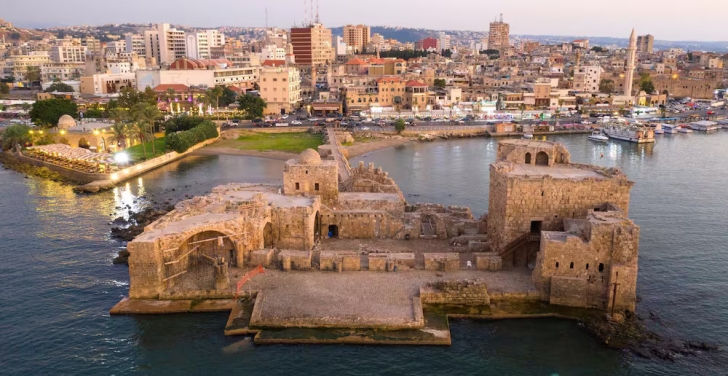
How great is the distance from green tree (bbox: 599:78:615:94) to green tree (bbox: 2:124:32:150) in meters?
103

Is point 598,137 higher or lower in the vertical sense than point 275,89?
lower

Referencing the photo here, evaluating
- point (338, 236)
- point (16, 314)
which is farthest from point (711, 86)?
point (16, 314)

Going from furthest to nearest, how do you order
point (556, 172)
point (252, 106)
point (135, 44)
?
point (135, 44) → point (252, 106) → point (556, 172)

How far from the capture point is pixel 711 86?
122 meters

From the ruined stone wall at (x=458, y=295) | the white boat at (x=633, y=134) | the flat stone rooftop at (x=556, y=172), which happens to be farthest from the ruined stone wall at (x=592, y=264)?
the white boat at (x=633, y=134)

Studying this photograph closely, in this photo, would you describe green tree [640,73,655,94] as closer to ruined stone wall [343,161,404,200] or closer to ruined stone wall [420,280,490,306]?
ruined stone wall [343,161,404,200]

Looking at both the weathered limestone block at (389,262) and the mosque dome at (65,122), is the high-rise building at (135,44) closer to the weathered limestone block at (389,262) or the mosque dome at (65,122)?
the mosque dome at (65,122)

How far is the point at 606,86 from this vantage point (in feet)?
391

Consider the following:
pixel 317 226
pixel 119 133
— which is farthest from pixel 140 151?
pixel 317 226

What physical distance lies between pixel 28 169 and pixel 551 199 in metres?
50.5

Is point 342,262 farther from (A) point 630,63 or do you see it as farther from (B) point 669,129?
(A) point 630,63

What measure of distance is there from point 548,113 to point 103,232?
257 feet

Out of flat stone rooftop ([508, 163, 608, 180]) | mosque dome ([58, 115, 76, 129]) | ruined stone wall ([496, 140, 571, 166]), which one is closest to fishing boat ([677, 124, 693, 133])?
ruined stone wall ([496, 140, 571, 166])

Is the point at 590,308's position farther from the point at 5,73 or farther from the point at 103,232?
the point at 5,73
